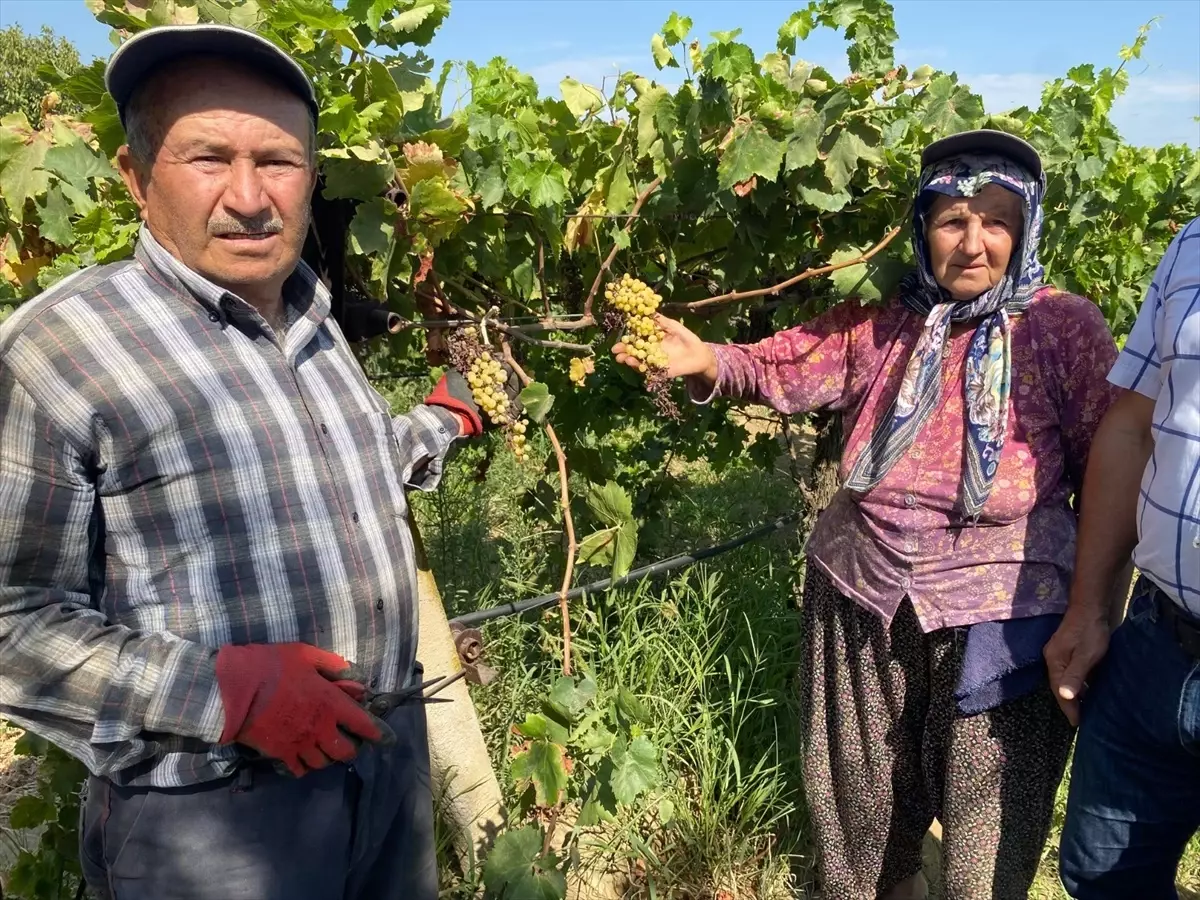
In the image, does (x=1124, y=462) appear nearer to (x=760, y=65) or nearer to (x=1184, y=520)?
(x=1184, y=520)

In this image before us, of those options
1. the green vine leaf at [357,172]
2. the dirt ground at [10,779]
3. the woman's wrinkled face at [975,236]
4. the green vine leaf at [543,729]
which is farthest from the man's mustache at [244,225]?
the dirt ground at [10,779]

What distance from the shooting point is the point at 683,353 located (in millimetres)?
2111

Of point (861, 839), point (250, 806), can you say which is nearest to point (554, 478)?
point (861, 839)

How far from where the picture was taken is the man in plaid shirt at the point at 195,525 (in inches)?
49.1

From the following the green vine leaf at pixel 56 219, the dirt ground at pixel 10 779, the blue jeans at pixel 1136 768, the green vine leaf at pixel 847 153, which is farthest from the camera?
the dirt ground at pixel 10 779

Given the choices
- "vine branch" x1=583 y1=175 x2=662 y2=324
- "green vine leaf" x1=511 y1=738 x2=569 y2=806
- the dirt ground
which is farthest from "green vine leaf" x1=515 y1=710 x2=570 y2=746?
the dirt ground

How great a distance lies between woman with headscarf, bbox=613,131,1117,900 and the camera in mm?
1888

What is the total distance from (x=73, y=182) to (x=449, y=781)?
1.68 meters

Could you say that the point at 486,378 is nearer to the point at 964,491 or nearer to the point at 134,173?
the point at 134,173

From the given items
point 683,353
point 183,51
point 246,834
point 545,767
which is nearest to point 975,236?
point 683,353

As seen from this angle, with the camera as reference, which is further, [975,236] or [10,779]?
[10,779]

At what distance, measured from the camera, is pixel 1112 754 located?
1830 mm

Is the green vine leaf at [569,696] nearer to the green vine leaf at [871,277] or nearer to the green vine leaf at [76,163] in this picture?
the green vine leaf at [871,277]

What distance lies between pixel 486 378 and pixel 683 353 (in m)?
0.49
